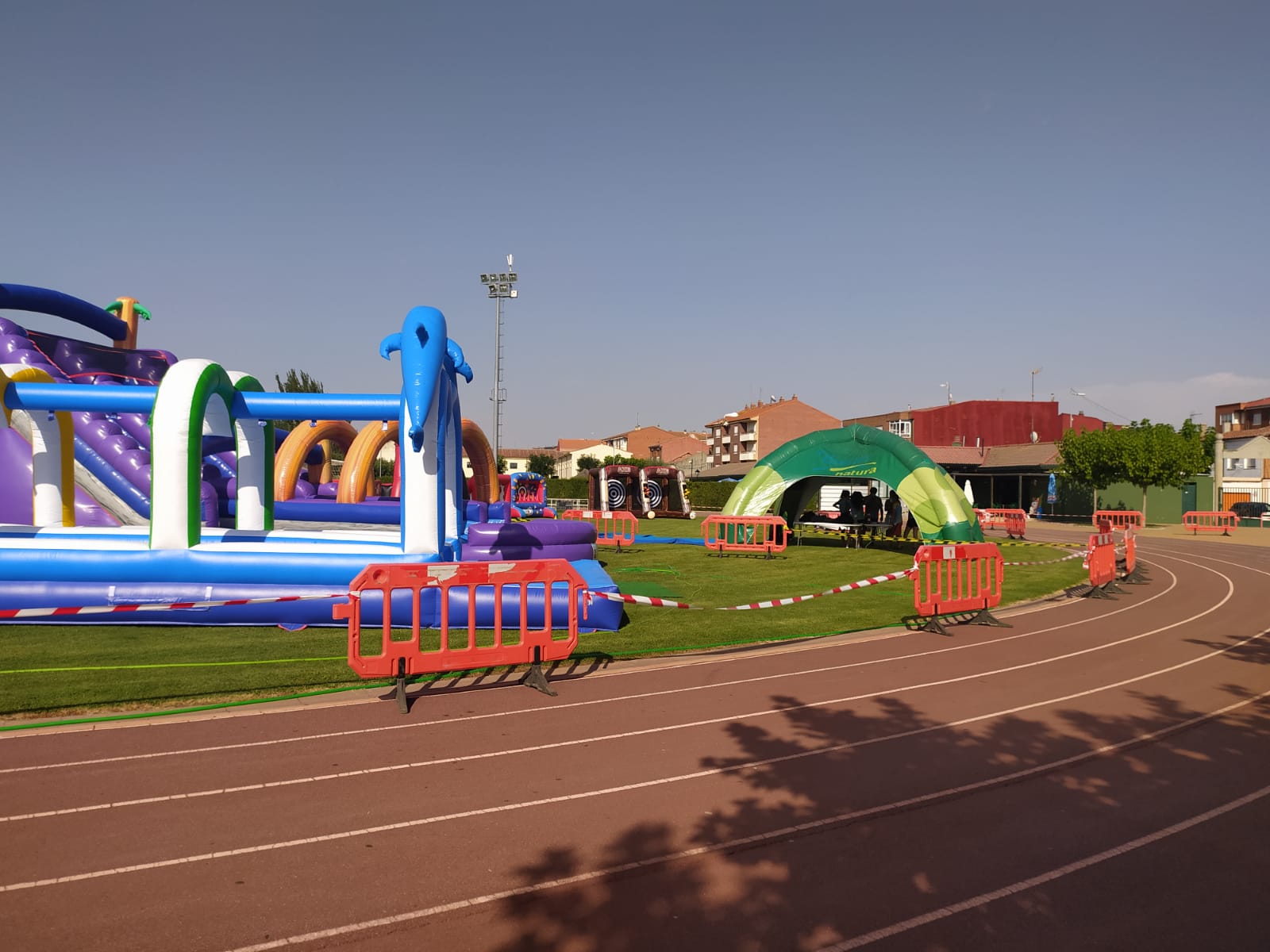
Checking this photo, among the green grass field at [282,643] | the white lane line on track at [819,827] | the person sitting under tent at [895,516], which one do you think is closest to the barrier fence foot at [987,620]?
the green grass field at [282,643]

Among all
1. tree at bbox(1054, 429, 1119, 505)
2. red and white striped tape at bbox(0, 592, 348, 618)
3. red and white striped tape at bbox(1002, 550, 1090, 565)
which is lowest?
red and white striped tape at bbox(1002, 550, 1090, 565)

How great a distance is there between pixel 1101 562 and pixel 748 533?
9.45m

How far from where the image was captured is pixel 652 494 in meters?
41.1

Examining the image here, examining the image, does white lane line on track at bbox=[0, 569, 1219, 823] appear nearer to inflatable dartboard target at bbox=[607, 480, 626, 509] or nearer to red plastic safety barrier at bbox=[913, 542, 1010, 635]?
red plastic safety barrier at bbox=[913, 542, 1010, 635]

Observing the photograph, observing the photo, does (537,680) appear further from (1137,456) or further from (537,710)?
(1137,456)

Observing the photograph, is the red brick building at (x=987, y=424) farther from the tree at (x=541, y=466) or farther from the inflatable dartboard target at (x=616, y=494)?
the tree at (x=541, y=466)

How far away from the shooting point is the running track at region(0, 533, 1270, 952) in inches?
153

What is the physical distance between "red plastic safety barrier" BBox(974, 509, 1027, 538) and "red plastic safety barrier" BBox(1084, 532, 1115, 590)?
39.5 feet

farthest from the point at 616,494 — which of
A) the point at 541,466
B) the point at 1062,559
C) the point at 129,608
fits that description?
the point at 541,466

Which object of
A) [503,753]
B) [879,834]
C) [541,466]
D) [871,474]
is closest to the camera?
[879,834]

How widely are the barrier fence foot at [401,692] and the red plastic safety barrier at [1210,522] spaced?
3609cm

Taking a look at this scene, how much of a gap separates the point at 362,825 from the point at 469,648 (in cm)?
313

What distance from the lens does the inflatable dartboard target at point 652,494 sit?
40.9 metres

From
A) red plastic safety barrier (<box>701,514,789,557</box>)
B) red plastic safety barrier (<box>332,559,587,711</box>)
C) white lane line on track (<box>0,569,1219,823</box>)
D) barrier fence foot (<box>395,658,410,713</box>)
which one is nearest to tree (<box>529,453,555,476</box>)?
red plastic safety barrier (<box>701,514,789,557</box>)
